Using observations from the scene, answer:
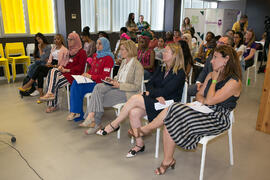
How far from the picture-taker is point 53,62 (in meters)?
4.23

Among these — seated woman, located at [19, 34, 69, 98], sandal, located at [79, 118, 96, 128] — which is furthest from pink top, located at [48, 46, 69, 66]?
sandal, located at [79, 118, 96, 128]

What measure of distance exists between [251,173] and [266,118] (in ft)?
3.41

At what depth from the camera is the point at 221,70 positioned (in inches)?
86.2

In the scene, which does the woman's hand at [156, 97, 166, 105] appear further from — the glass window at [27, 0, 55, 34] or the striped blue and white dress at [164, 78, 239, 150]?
the glass window at [27, 0, 55, 34]

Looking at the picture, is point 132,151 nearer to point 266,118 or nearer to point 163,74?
point 163,74

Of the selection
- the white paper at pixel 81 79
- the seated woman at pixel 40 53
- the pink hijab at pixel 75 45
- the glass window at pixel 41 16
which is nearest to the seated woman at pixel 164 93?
the white paper at pixel 81 79

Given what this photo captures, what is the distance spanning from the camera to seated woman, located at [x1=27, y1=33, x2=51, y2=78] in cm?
440

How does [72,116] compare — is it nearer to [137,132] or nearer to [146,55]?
[137,132]

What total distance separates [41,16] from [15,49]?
1.32m

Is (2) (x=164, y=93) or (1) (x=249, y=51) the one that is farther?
(1) (x=249, y=51)

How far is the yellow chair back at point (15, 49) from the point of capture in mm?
5571

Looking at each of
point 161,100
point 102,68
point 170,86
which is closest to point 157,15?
point 102,68

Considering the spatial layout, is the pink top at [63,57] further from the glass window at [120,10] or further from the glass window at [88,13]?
the glass window at [120,10]

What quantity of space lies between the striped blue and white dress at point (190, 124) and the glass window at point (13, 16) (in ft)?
17.8
